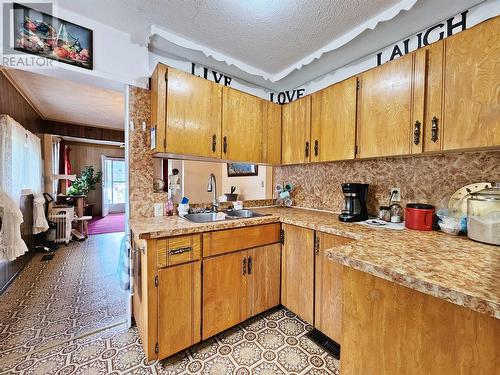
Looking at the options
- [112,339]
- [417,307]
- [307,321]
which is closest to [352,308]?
[417,307]

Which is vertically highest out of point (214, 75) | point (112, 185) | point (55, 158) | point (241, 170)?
point (214, 75)

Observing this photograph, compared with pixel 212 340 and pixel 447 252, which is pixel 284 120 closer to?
pixel 447 252

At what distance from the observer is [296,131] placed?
2.26 meters

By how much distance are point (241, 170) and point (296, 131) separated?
0.81 m

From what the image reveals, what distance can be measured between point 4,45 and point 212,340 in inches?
96.6

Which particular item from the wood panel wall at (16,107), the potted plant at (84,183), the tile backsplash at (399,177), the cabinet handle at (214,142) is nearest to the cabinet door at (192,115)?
the cabinet handle at (214,142)

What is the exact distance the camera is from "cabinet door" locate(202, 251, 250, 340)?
60.8 inches

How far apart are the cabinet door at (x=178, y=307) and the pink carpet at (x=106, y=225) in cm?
468

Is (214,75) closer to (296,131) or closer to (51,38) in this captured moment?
(296,131)

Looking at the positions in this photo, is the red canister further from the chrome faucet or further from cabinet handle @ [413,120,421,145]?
the chrome faucet

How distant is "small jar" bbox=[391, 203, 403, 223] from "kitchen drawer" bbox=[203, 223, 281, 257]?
920mm

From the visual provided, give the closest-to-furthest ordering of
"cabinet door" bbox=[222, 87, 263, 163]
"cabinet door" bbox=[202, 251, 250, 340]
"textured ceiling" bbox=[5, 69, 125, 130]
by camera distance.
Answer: "cabinet door" bbox=[202, 251, 250, 340] < "cabinet door" bbox=[222, 87, 263, 163] < "textured ceiling" bbox=[5, 69, 125, 130]

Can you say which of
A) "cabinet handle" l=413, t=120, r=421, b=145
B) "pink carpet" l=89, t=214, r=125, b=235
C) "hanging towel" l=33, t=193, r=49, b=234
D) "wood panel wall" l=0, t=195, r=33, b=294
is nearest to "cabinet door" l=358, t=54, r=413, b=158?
"cabinet handle" l=413, t=120, r=421, b=145

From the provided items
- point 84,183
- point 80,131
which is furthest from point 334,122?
point 84,183
